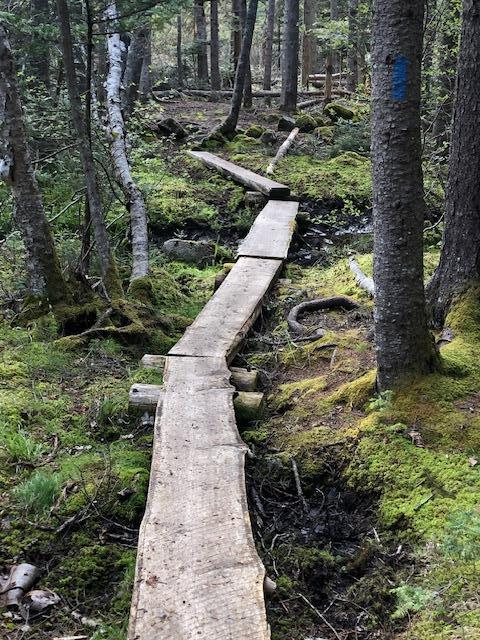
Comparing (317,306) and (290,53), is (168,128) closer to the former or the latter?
(290,53)

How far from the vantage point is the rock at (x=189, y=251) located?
33.1 ft

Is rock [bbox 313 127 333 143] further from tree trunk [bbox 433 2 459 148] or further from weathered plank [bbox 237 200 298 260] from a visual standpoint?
weathered plank [bbox 237 200 298 260]

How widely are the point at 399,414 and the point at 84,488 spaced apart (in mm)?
2124

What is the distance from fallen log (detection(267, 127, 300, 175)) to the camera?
13.7 metres

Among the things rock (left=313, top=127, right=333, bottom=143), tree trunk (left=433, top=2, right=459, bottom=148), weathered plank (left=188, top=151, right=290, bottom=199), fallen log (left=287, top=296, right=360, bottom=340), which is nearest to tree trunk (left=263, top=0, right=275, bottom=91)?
rock (left=313, top=127, right=333, bottom=143)

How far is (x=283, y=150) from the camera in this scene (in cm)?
1512

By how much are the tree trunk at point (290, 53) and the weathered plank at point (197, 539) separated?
16015 millimetres

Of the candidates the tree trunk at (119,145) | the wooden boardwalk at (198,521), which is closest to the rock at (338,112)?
the tree trunk at (119,145)

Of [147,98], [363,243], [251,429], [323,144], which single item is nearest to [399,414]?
[251,429]

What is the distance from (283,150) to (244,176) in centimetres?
270

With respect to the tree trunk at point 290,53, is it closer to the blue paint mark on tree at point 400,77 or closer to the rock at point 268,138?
the rock at point 268,138

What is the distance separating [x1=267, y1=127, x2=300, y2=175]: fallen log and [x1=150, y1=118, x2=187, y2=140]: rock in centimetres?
306

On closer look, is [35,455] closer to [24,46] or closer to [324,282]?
[324,282]

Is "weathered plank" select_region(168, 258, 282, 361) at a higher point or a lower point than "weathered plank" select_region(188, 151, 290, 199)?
lower
